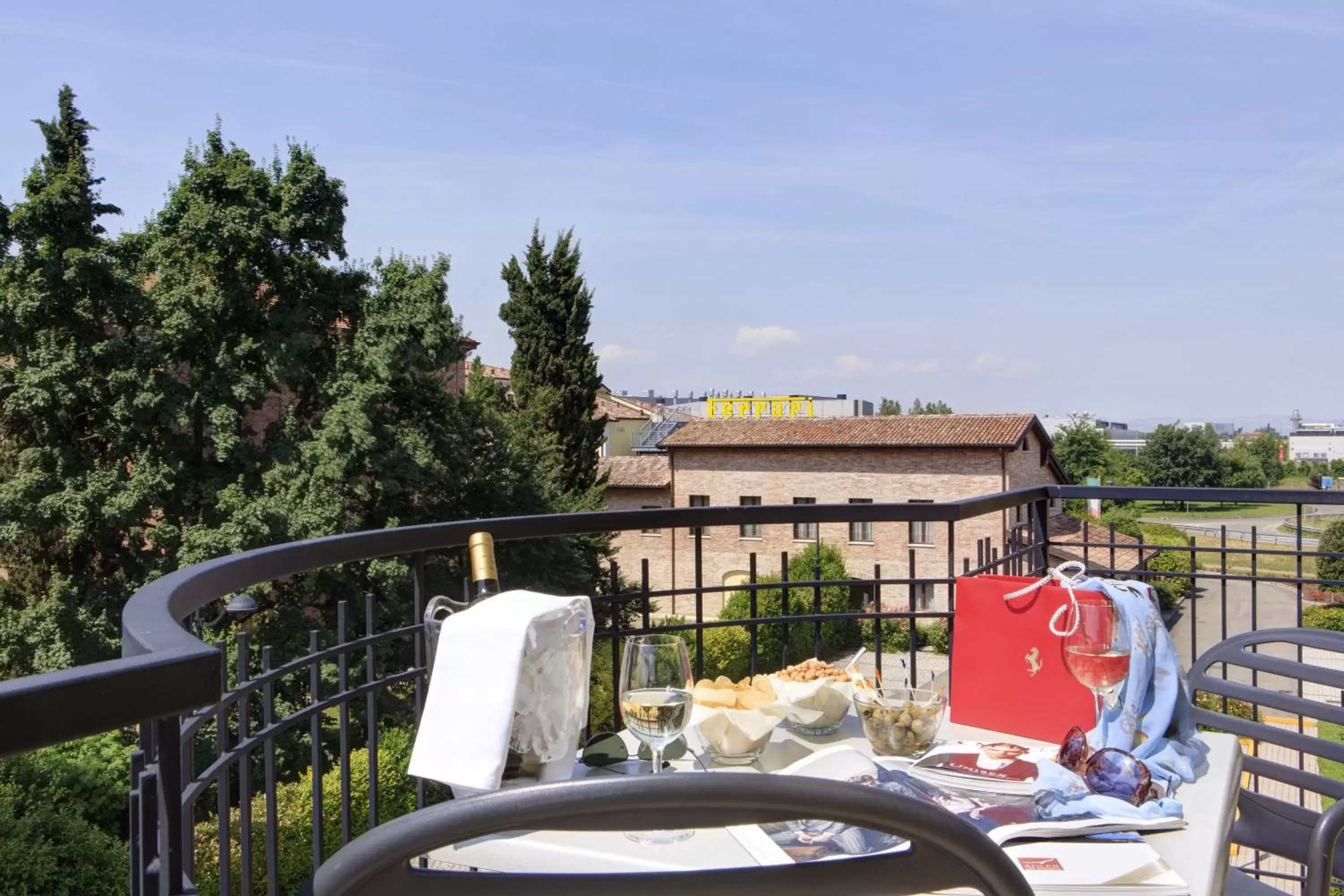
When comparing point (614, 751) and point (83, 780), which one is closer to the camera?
point (614, 751)

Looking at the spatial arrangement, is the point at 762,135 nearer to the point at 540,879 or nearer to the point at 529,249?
the point at 529,249

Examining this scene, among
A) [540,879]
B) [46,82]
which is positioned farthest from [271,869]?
[46,82]

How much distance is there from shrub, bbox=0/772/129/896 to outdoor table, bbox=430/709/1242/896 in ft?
32.7

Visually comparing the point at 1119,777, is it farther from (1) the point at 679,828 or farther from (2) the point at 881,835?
(1) the point at 679,828

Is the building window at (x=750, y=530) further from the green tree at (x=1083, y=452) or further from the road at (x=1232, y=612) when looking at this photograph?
the green tree at (x=1083, y=452)

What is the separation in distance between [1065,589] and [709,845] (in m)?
0.85

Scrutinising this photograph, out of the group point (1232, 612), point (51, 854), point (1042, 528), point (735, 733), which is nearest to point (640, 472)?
point (1232, 612)

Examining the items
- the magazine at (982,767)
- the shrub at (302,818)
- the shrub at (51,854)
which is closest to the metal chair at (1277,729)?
the magazine at (982,767)

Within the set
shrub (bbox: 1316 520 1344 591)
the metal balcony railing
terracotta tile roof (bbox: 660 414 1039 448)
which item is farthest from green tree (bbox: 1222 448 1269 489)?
the metal balcony railing

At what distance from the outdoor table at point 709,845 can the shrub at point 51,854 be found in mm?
9978

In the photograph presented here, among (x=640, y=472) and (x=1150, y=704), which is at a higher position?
(x=1150, y=704)

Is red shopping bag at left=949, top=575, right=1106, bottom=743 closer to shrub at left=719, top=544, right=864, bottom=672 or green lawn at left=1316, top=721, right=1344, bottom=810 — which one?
green lawn at left=1316, top=721, right=1344, bottom=810

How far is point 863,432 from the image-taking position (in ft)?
102

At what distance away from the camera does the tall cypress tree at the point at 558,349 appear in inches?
1124
